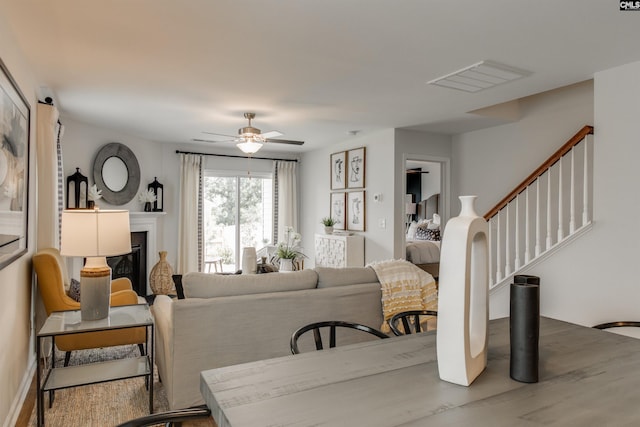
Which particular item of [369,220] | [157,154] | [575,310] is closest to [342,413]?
[575,310]

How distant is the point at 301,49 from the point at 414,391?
241cm

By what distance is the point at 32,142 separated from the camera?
3.22 metres

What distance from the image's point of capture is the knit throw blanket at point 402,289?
3.19 meters

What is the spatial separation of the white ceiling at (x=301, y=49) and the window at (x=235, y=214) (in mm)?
2973

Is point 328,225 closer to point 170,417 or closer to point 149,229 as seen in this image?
point 149,229

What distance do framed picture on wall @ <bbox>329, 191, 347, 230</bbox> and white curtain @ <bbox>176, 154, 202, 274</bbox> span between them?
2.30 m

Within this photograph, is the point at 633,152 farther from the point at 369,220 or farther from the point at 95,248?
the point at 95,248

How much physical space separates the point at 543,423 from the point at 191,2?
2388 millimetres

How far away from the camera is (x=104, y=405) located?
2725 millimetres

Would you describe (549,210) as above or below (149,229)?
above

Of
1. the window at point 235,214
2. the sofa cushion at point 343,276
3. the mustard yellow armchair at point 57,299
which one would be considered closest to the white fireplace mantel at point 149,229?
the window at point 235,214

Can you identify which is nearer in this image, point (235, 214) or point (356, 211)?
point (356, 211)

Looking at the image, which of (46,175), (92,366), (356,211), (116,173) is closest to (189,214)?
(116,173)

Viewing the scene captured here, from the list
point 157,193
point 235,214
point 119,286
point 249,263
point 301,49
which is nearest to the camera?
point 301,49
